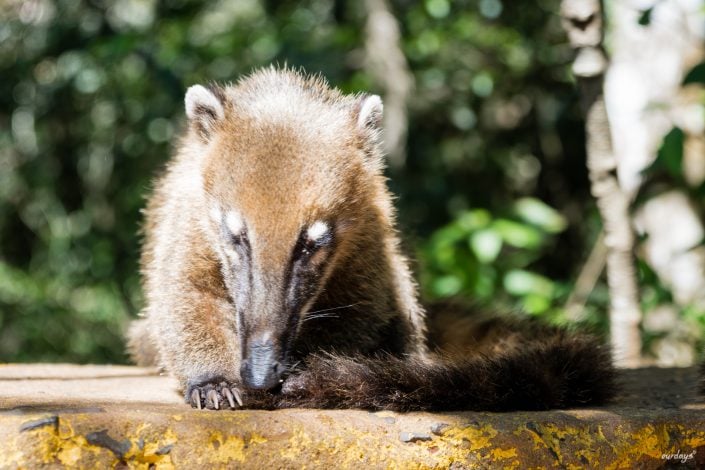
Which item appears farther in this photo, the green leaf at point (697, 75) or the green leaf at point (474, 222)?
the green leaf at point (474, 222)

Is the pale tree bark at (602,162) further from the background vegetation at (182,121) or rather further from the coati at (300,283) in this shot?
the background vegetation at (182,121)

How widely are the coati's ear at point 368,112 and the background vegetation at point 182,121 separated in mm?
2027

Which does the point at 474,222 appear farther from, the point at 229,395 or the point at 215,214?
the point at 229,395

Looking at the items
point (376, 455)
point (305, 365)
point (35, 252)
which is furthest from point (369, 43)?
point (35, 252)

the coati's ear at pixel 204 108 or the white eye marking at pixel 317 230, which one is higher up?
the coati's ear at pixel 204 108

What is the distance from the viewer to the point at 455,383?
2920mm

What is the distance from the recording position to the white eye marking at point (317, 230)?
3.18 meters

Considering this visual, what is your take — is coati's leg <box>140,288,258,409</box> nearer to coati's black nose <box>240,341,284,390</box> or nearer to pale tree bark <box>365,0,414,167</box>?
coati's black nose <box>240,341,284,390</box>

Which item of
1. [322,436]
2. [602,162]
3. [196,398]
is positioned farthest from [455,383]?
[602,162]

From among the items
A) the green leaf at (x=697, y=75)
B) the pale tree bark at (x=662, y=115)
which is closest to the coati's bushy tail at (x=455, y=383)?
the green leaf at (x=697, y=75)

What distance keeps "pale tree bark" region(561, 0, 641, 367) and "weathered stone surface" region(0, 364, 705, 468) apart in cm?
164

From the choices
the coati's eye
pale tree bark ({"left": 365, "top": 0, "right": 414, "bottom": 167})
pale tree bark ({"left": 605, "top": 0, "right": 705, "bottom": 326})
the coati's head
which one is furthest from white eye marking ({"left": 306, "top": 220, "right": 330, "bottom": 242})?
pale tree bark ({"left": 605, "top": 0, "right": 705, "bottom": 326})

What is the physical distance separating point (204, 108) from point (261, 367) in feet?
4.68

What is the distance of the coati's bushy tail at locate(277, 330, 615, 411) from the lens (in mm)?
2832
